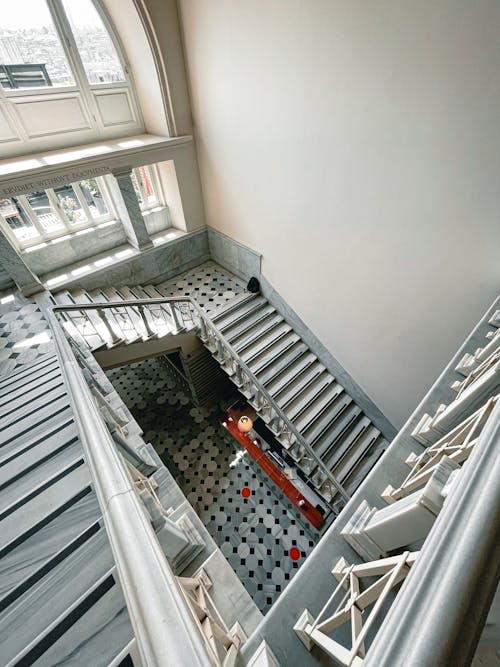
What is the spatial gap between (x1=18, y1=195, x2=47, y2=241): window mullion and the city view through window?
1.71m

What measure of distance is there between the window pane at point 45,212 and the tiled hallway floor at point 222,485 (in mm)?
3525

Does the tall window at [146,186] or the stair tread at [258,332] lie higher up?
the tall window at [146,186]

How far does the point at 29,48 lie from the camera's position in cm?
483

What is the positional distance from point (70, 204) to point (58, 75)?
7.02 ft

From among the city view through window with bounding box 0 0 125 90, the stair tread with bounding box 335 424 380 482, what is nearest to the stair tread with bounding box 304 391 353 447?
the stair tread with bounding box 335 424 380 482

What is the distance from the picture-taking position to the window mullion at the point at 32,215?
575 cm

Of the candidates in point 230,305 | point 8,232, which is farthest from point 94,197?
point 230,305

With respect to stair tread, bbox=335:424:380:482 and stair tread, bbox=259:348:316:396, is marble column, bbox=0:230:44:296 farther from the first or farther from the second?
stair tread, bbox=335:424:380:482

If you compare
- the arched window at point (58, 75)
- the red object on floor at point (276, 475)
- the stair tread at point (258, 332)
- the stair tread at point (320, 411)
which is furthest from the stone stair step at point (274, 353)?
the arched window at point (58, 75)

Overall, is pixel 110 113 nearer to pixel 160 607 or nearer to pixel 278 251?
pixel 278 251

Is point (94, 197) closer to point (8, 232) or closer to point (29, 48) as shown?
point (8, 232)

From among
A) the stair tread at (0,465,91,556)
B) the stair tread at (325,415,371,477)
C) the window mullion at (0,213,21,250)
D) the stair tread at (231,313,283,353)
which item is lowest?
the stair tread at (325,415,371,477)

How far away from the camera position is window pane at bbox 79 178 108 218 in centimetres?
651

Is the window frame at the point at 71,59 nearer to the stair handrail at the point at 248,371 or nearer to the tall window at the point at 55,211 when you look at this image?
the tall window at the point at 55,211
